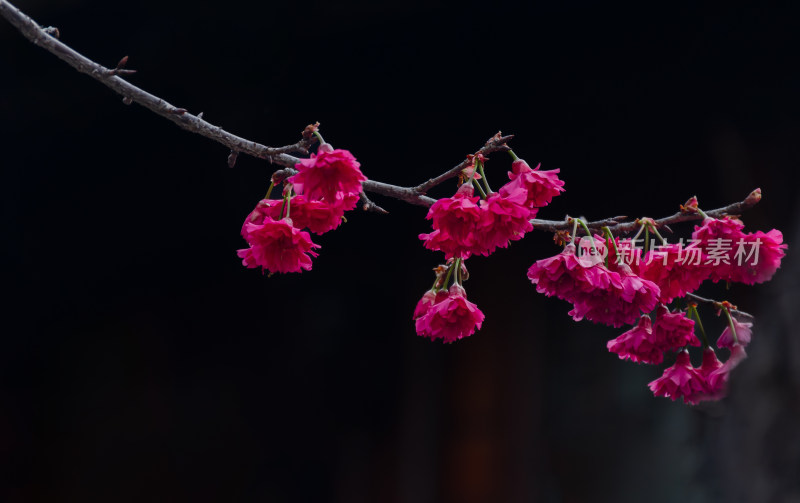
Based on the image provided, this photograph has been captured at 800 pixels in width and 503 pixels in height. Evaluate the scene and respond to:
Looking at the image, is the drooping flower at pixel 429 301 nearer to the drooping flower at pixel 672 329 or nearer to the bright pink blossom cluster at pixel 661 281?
the bright pink blossom cluster at pixel 661 281

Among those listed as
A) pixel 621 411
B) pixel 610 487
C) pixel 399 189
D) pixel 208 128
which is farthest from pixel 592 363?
pixel 208 128

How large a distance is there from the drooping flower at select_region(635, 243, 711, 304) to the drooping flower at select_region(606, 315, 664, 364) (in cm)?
4

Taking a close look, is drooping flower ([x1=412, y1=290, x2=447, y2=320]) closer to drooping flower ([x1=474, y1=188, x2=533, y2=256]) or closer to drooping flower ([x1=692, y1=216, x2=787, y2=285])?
drooping flower ([x1=474, y1=188, x2=533, y2=256])

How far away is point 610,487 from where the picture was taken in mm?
1353

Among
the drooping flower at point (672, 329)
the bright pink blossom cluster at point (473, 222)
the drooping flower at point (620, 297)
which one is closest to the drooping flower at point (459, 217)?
the bright pink blossom cluster at point (473, 222)

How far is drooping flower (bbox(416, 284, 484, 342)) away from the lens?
1.87ft

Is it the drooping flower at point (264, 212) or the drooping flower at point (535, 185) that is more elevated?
the drooping flower at point (535, 185)

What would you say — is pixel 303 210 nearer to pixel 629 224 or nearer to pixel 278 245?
pixel 278 245

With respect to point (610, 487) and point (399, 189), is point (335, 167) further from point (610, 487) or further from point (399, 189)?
point (610, 487)

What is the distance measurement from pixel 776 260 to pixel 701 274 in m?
0.06

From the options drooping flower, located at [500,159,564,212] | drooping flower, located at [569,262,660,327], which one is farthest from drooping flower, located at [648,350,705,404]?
drooping flower, located at [500,159,564,212]

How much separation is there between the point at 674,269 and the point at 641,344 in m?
0.08

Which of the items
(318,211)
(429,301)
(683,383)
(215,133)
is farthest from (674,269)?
(215,133)

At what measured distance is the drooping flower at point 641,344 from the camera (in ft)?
1.96
